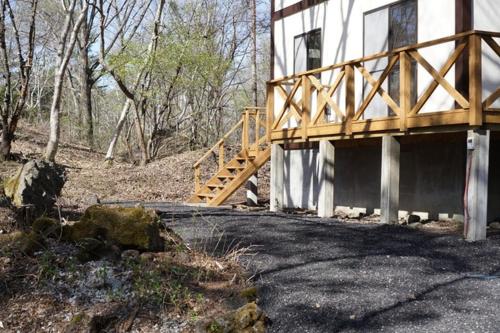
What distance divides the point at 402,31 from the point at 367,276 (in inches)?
244

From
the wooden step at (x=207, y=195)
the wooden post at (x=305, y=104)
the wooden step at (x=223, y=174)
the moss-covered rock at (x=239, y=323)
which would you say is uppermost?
the wooden post at (x=305, y=104)

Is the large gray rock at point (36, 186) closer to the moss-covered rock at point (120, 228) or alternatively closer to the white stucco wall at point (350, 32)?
the moss-covered rock at point (120, 228)

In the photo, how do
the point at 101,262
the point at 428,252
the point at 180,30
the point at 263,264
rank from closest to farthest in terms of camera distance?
the point at 101,262, the point at 263,264, the point at 428,252, the point at 180,30

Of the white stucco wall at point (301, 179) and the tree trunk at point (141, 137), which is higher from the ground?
the tree trunk at point (141, 137)

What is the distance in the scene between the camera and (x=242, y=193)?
18.2m

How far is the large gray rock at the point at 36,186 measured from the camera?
789cm

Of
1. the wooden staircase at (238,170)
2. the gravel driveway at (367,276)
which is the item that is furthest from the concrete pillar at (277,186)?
the gravel driveway at (367,276)

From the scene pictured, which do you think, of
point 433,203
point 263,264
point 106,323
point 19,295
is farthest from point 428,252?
point 19,295

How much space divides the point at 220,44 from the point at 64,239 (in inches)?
963

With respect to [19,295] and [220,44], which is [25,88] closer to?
[19,295]

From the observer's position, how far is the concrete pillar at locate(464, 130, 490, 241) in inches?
302

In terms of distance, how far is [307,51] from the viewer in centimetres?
1329

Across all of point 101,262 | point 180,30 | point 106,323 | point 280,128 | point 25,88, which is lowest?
point 106,323

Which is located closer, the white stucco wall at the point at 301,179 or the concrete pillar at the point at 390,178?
the concrete pillar at the point at 390,178
